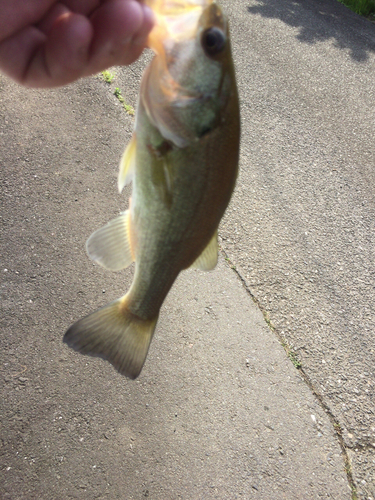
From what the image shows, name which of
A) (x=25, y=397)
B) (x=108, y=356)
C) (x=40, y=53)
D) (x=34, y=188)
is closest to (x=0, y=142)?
(x=34, y=188)

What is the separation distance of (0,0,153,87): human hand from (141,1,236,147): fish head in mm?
91

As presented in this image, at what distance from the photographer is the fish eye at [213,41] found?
1139 millimetres

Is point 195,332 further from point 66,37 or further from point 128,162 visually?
point 66,37

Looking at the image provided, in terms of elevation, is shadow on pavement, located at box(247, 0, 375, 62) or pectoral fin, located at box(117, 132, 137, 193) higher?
pectoral fin, located at box(117, 132, 137, 193)

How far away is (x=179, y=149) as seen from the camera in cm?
121

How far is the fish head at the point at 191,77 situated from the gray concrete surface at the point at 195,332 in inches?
88.6

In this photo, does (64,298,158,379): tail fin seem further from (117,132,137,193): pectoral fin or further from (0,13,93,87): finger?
(0,13,93,87): finger

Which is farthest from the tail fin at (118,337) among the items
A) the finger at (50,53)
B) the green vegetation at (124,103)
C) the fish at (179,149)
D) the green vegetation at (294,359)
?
the green vegetation at (124,103)

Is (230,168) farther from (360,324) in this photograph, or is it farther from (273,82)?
(273,82)

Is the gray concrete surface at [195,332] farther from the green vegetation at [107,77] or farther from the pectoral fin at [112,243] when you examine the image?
the pectoral fin at [112,243]

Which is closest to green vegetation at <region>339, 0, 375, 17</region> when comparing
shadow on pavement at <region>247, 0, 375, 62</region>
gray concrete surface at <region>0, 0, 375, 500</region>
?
shadow on pavement at <region>247, 0, 375, 62</region>

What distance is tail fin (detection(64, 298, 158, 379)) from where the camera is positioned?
53.7 inches

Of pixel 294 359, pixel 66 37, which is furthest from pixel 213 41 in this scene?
pixel 294 359

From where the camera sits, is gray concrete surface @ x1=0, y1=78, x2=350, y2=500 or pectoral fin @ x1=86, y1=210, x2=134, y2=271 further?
gray concrete surface @ x1=0, y1=78, x2=350, y2=500
